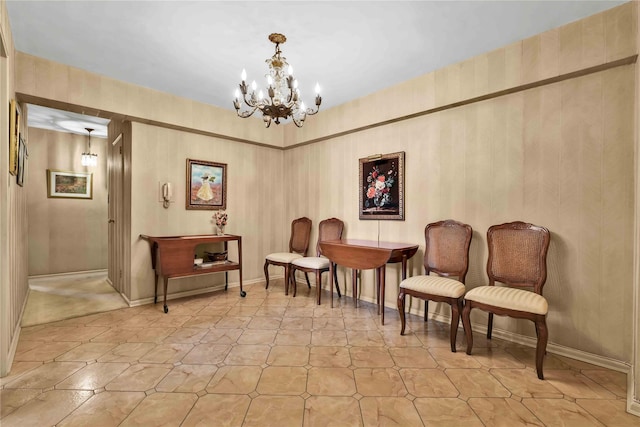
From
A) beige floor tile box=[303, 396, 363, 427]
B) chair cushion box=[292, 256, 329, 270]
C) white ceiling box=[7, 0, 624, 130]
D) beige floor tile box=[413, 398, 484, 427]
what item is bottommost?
beige floor tile box=[303, 396, 363, 427]

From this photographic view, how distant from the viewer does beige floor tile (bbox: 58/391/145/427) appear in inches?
61.0

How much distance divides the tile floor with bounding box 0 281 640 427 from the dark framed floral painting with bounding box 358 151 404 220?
1.27m

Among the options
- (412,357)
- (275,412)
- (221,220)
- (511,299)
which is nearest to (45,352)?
(275,412)

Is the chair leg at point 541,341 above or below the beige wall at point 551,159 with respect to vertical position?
below

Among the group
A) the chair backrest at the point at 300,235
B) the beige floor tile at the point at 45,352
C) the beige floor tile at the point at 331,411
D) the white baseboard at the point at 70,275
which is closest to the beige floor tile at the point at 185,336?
the beige floor tile at the point at 45,352

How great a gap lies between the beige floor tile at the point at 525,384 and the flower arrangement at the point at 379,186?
1.96 meters

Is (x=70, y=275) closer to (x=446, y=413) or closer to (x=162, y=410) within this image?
(x=162, y=410)

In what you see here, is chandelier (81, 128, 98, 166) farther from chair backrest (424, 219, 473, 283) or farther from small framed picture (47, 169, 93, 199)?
chair backrest (424, 219, 473, 283)

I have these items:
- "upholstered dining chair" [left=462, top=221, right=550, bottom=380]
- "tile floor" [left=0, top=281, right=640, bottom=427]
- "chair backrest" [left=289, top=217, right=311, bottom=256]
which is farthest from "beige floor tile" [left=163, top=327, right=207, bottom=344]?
"upholstered dining chair" [left=462, top=221, right=550, bottom=380]

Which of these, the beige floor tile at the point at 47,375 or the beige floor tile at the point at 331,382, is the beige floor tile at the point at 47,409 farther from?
the beige floor tile at the point at 331,382

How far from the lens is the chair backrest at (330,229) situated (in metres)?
3.97

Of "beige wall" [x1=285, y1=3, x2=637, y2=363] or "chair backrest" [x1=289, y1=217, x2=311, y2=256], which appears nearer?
"beige wall" [x1=285, y1=3, x2=637, y2=363]

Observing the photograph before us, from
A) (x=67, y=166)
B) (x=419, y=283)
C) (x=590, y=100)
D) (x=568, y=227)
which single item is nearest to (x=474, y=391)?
(x=419, y=283)

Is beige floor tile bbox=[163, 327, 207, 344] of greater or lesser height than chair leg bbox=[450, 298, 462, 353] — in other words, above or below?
below
